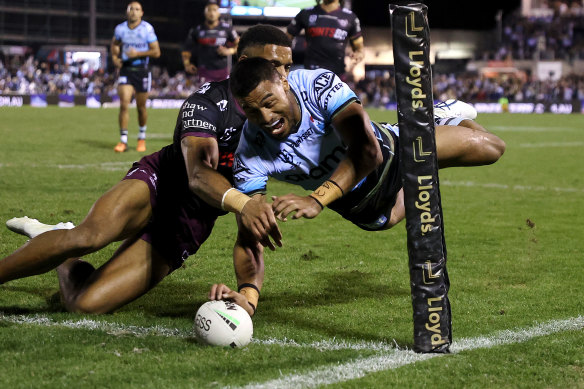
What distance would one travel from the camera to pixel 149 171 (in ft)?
16.7

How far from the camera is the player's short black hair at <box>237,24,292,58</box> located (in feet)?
16.2

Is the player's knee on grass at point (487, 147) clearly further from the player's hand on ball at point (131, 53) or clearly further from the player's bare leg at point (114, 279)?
the player's hand on ball at point (131, 53)

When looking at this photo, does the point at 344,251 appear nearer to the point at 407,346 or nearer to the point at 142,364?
the point at 407,346

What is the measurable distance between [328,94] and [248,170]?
1.77ft

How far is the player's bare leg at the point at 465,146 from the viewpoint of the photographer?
503 cm

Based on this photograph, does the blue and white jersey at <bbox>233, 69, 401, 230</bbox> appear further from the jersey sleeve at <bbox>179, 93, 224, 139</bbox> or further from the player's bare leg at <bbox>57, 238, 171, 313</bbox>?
the player's bare leg at <bbox>57, 238, 171, 313</bbox>

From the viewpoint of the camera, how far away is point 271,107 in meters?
4.07

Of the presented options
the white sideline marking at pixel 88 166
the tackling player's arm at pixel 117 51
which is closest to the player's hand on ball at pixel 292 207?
the white sideline marking at pixel 88 166

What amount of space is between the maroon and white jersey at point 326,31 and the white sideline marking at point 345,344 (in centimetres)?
901

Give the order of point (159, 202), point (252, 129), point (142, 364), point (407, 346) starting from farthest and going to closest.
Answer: point (159, 202), point (252, 129), point (407, 346), point (142, 364)

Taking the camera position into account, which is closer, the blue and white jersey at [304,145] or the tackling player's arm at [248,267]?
the blue and white jersey at [304,145]

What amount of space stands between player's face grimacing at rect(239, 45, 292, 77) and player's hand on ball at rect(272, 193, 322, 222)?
121cm

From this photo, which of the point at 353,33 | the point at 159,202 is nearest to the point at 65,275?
the point at 159,202

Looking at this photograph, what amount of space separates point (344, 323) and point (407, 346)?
0.60m
